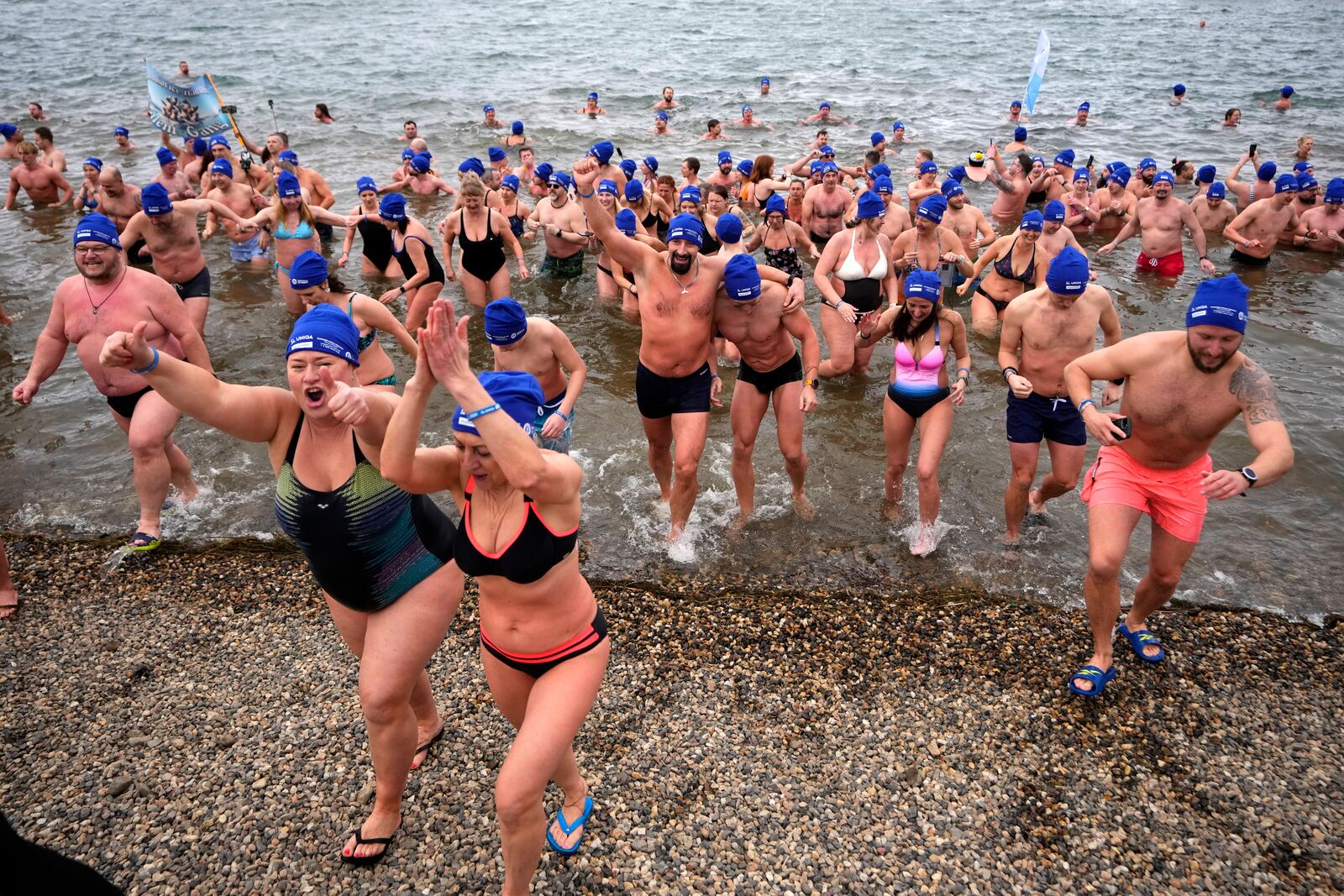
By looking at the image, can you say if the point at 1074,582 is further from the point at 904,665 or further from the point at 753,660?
the point at 753,660

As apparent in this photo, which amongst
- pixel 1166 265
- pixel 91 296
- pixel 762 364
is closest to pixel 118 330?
pixel 91 296

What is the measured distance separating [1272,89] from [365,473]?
32272 mm

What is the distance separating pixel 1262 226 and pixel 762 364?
400 inches

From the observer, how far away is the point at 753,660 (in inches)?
186

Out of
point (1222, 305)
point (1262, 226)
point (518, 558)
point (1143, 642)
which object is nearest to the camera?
point (518, 558)

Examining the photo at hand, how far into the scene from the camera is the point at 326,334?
3.12 metres

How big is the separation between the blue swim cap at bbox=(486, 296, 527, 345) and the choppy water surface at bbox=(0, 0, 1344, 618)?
5.91 feet

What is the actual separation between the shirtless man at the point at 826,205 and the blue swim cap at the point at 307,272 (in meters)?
6.95

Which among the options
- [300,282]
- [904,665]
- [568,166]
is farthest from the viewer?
[568,166]

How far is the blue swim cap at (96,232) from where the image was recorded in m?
5.12

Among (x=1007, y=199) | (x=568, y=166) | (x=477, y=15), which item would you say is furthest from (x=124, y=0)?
(x=1007, y=199)

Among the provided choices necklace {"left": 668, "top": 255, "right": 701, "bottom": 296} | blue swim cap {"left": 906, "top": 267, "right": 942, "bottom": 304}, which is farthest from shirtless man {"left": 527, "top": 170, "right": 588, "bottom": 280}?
blue swim cap {"left": 906, "top": 267, "right": 942, "bottom": 304}

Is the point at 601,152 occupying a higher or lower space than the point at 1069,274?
lower

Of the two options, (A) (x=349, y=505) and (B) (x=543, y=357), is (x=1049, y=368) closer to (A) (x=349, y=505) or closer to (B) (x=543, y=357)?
(B) (x=543, y=357)
